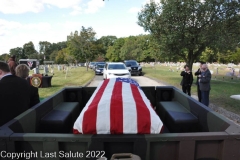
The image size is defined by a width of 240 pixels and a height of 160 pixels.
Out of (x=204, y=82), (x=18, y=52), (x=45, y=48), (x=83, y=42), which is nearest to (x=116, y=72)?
(x=204, y=82)

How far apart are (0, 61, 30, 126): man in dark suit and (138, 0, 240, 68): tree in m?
12.6

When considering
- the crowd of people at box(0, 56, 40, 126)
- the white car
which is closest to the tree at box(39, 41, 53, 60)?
the white car

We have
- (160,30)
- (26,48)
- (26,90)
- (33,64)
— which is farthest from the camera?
(26,48)

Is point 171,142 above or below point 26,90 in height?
below

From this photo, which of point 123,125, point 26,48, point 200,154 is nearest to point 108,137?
point 123,125

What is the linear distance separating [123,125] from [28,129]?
58.7 inches

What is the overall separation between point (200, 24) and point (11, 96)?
1433 cm

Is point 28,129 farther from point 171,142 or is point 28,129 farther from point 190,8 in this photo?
point 190,8

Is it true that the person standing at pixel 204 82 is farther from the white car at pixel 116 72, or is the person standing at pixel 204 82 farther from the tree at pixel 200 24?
the white car at pixel 116 72

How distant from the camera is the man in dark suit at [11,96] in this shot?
326 centimetres

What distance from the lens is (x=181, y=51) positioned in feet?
53.2

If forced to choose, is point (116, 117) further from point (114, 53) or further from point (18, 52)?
point (18, 52)

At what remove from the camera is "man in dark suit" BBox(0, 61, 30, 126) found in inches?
128

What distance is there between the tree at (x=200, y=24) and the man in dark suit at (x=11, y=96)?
12.6m
